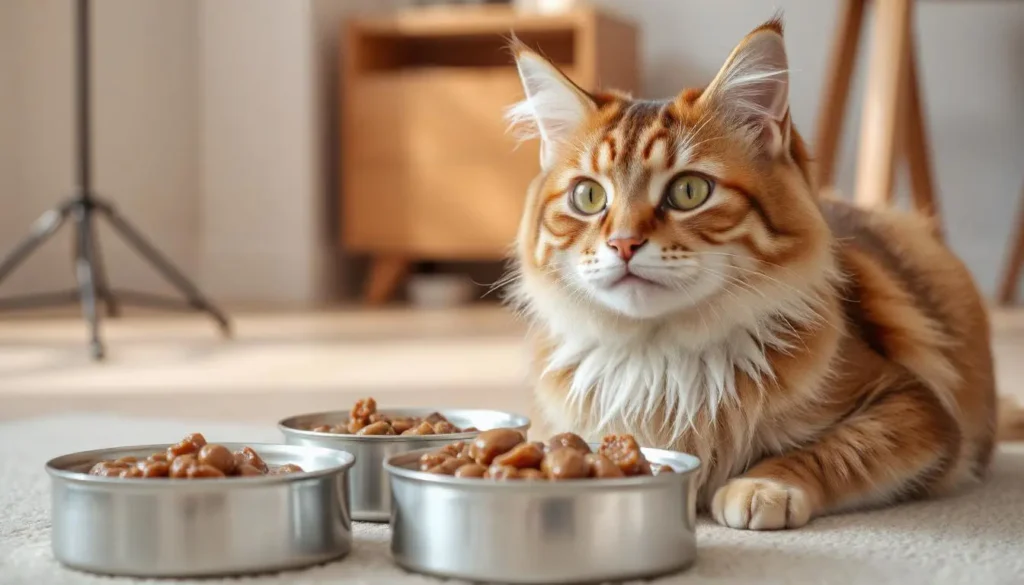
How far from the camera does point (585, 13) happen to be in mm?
4457

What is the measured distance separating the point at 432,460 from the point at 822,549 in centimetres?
38

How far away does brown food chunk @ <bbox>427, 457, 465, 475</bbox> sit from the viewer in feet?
3.69

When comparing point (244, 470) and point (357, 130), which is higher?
point (357, 130)

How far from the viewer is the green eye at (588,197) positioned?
1.41 m

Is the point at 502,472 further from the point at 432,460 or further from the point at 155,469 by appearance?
the point at 155,469

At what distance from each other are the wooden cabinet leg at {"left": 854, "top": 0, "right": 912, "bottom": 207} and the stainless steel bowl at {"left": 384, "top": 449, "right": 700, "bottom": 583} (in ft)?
6.47

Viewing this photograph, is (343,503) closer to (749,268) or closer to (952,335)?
(749,268)

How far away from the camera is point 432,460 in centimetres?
117

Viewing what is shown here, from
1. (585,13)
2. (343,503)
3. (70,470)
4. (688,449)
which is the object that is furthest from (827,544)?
(585,13)

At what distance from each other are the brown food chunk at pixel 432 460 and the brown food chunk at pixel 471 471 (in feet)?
0.16

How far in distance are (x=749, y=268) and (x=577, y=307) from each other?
0.66 feet

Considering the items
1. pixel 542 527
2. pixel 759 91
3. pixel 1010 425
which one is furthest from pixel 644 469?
pixel 1010 425

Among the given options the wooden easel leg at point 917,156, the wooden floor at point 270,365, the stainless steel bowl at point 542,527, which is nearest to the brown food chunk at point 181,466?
the stainless steel bowl at point 542,527

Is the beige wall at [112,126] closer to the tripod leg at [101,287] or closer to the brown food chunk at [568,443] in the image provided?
the tripod leg at [101,287]
